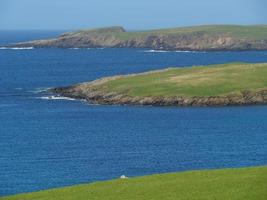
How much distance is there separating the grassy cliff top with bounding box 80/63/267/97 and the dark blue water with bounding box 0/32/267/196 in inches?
415

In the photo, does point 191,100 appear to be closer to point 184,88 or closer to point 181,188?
point 184,88

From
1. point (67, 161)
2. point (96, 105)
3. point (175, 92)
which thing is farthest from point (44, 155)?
point (175, 92)

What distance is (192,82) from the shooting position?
132250mm

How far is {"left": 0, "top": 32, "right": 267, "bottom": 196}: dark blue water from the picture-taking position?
206ft

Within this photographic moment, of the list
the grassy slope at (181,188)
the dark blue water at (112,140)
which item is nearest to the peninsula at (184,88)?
the dark blue water at (112,140)

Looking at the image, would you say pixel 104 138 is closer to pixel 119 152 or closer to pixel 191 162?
pixel 119 152

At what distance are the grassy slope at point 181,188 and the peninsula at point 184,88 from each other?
86097 mm

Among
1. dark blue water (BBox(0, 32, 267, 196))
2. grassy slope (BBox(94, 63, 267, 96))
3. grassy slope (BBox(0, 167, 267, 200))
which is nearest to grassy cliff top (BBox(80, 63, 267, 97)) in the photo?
grassy slope (BBox(94, 63, 267, 96))

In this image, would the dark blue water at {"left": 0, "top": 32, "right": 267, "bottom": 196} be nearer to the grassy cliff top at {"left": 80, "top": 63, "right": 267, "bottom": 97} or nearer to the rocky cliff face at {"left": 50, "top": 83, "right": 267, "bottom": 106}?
the rocky cliff face at {"left": 50, "top": 83, "right": 267, "bottom": 106}

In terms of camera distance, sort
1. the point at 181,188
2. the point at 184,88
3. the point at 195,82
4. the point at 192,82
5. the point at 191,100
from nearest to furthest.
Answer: the point at 181,188
the point at 191,100
the point at 184,88
the point at 195,82
the point at 192,82

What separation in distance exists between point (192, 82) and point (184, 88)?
4.35 m

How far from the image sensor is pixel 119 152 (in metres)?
73.8

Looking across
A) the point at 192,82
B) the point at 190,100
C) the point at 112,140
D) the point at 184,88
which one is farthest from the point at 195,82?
the point at 112,140

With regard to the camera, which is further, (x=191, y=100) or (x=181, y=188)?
(x=191, y=100)
